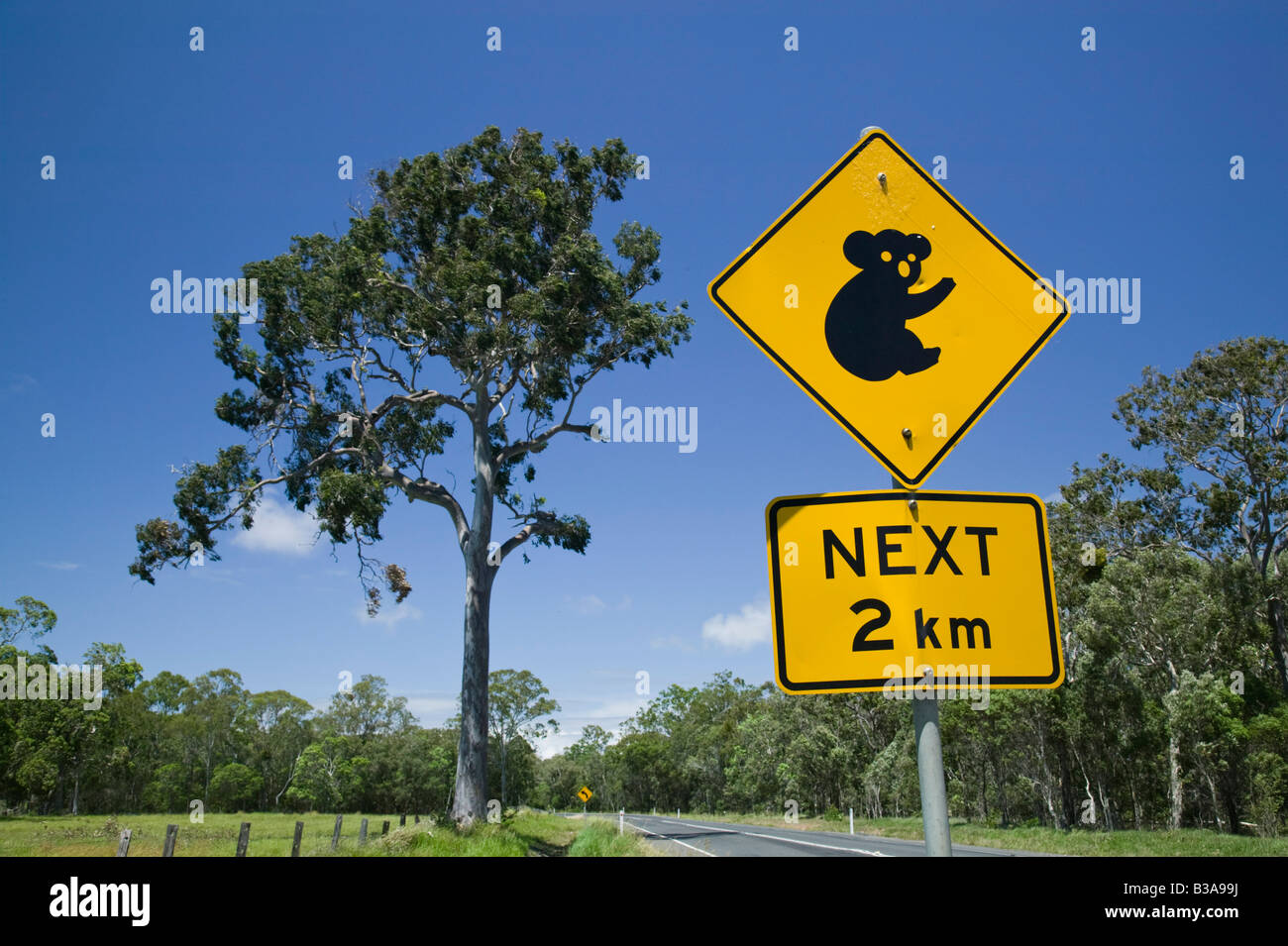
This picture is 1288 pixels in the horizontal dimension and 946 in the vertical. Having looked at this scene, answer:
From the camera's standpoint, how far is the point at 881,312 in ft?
6.18

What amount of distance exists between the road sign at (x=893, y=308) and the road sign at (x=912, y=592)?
17cm

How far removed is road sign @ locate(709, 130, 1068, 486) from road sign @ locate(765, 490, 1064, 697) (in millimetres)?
166

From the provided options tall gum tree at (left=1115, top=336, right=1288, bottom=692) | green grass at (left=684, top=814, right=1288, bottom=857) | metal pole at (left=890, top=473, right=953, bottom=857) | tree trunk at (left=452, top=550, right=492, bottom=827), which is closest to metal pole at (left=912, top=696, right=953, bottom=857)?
metal pole at (left=890, top=473, right=953, bottom=857)

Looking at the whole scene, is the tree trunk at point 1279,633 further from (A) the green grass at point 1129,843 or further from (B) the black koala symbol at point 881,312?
(B) the black koala symbol at point 881,312

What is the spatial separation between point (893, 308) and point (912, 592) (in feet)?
2.52

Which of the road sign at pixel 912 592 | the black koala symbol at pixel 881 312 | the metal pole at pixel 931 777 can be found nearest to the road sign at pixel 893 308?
the black koala symbol at pixel 881 312

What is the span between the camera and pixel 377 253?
882 inches

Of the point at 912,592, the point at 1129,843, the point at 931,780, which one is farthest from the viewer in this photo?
the point at 1129,843

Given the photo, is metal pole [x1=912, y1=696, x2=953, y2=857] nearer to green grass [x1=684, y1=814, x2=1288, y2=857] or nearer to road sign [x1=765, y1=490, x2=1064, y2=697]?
road sign [x1=765, y1=490, x2=1064, y2=697]

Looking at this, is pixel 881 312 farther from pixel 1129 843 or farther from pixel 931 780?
pixel 1129 843

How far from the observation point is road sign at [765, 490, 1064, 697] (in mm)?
1606

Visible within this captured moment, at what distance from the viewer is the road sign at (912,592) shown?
1.61 m

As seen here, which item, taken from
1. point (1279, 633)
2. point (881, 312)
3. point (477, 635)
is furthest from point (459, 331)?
point (1279, 633)

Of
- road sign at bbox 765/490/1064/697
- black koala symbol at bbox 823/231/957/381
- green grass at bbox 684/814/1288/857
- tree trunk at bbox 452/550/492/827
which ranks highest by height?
black koala symbol at bbox 823/231/957/381
